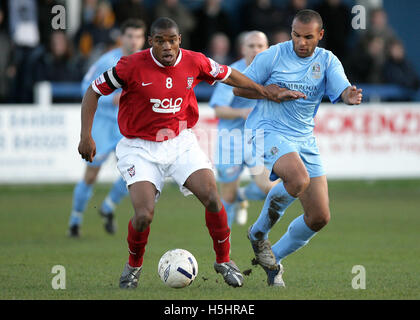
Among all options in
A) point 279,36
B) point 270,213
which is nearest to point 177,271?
point 270,213

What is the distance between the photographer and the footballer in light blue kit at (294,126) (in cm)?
692

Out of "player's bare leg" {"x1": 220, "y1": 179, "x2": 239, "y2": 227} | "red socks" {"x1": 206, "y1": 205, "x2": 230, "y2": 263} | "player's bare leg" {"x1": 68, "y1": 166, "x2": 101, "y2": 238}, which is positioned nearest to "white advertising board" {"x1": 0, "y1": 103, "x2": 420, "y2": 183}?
"player's bare leg" {"x1": 68, "y1": 166, "x2": 101, "y2": 238}

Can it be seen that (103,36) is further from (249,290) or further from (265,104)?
(249,290)

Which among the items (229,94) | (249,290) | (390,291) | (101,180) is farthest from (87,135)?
(101,180)

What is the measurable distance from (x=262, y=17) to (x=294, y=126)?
10804 mm

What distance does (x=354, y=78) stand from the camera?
17719 millimetres

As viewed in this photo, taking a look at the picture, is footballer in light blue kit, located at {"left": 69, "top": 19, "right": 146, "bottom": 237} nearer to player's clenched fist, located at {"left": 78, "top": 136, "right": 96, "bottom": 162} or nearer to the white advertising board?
player's clenched fist, located at {"left": 78, "top": 136, "right": 96, "bottom": 162}

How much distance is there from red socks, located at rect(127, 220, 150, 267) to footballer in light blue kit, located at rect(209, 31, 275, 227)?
3035 millimetres

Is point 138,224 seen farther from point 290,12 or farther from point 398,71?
point 398,71

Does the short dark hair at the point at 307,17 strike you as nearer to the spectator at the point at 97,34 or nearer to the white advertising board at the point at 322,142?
the white advertising board at the point at 322,142

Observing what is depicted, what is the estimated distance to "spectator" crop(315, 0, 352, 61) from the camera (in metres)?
17.9

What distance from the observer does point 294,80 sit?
23.4ft

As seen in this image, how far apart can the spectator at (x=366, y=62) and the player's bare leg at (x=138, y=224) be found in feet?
38.4

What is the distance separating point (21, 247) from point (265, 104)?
12.0 ft
